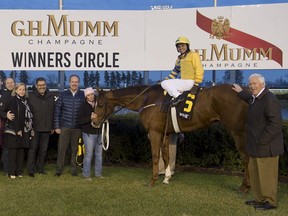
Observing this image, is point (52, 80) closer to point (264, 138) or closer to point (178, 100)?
point (178, 100)

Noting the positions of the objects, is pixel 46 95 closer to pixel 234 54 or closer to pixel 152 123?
pixel 152 123

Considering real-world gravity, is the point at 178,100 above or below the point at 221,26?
below

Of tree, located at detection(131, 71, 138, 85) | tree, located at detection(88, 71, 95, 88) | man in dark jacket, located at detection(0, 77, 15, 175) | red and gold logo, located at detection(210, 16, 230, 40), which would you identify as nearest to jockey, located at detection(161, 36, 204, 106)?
man in dark jacket, located at detection(0, 77, 15, 175)

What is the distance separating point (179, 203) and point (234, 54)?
487 cm

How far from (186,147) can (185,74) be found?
222cm

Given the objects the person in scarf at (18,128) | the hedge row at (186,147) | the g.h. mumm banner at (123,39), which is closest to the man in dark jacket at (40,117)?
the person in scarf at (18,128)

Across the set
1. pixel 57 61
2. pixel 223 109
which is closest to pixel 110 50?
pixel 57 61

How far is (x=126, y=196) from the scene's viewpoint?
6359 millimetres

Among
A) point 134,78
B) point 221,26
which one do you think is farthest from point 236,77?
point 134,78

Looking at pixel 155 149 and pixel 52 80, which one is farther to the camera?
pixel 52 80

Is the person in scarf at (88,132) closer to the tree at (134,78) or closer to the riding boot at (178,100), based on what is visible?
the riding boot at (178,100)

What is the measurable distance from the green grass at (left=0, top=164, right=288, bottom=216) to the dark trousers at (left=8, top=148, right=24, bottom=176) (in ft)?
0.56

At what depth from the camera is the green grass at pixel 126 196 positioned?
18.1ft

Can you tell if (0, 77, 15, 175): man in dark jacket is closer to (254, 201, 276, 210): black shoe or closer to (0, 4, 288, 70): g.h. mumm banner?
(0, 4, 288, 70): g.h. mumm banner
